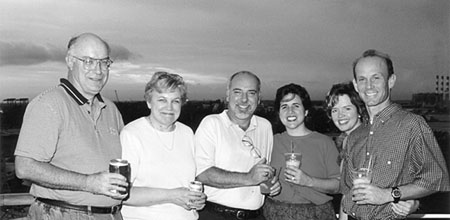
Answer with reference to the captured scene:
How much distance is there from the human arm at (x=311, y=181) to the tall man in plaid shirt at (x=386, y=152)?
0.26 meters

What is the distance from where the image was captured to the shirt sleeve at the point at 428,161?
7.81ft

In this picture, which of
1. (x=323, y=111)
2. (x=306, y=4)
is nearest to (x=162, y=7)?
(x=306, y=4)

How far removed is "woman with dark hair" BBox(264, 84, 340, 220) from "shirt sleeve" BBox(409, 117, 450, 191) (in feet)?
2.31

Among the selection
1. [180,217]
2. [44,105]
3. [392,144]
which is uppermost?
[44,105]

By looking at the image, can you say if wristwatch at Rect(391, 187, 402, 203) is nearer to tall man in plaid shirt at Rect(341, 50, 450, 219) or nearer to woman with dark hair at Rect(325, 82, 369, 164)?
tall man in plaid shirt at Rect(341, 50, 450, 219)

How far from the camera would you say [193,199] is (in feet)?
8.39

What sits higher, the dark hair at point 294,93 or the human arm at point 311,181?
the dark hair at point 294,93

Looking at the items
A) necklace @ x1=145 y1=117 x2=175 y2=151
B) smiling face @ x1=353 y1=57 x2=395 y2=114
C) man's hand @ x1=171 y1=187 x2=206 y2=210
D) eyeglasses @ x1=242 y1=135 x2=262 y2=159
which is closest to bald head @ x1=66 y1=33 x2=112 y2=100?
necklace @ x1=145 y1=117 x2=175 y2=151

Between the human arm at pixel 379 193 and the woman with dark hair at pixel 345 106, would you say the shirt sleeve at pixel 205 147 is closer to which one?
the woman with dark hair at pixel 345 106

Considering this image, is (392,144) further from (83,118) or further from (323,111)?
(83,118)

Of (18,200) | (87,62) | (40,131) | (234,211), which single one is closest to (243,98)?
(234,211)

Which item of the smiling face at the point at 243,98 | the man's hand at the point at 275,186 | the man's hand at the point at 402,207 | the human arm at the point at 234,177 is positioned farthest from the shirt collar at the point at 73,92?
the man's hand at the point at 402,207

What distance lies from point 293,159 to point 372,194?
0.65m

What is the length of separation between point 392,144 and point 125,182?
143 cm
